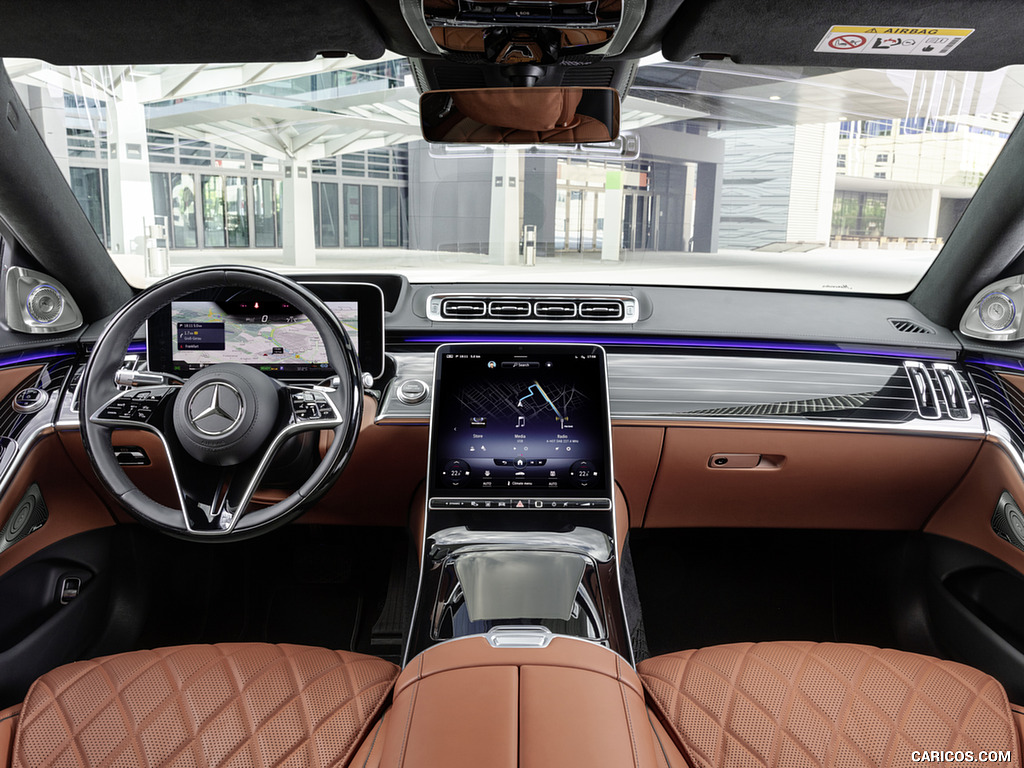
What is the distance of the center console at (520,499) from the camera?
155 centimetres

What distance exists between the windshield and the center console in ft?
2.28

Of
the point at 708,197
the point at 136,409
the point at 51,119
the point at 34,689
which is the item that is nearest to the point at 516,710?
the point at 34,689

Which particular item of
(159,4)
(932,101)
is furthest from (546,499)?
(932,101)

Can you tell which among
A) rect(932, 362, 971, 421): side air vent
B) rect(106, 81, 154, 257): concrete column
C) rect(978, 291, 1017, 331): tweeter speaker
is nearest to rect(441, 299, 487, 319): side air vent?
rect(106, 81, 154, 257): concrete column

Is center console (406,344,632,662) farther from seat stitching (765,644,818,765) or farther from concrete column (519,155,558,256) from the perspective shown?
concrete column (519,155,558,256)

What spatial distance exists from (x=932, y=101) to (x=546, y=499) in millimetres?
2074

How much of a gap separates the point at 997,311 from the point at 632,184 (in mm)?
1541

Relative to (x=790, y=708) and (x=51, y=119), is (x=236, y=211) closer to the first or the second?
(x=51, y=119)

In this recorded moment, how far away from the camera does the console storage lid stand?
41.9 inches

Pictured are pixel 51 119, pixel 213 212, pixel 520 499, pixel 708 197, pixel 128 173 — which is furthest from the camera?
pixel 213 212

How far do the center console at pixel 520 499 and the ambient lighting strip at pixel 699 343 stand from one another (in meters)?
0.37

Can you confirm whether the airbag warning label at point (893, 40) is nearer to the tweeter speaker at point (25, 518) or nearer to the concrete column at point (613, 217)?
the concrete column at point (613, 217)

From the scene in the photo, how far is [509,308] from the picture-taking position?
2.44 m

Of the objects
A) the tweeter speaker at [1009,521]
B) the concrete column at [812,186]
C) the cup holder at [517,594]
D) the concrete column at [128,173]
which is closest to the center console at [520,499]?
the cup holder at [517,594]
